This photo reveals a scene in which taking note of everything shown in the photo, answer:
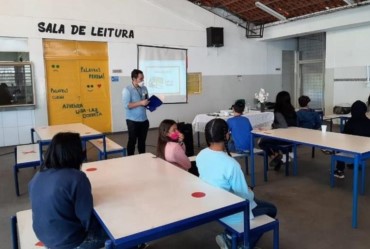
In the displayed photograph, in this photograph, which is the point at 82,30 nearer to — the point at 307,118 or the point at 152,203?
the point at 307,118

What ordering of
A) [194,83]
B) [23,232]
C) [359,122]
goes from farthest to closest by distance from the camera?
[194,83]
[359,122]
[23,232]

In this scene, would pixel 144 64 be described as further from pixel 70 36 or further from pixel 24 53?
pixel 24 53

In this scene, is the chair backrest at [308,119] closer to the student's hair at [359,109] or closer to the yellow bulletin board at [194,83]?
the student's hair at [359,109]

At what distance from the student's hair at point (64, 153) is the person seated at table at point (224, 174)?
0.85 m

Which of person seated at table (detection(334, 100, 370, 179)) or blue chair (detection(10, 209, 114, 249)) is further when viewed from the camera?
person seated at table (detection(334, 100, 370, 179))

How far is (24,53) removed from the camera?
6.77 m

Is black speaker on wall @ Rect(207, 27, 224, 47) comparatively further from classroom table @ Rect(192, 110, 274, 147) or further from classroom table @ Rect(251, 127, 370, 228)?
classroom table @ Rect(251, 127, 370, 228)

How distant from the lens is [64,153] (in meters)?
1.59

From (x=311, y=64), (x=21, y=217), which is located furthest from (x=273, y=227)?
(x=311, y=64)

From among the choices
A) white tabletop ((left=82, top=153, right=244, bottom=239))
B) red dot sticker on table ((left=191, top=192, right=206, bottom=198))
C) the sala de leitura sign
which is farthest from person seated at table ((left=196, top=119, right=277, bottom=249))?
the sala de leitura sign

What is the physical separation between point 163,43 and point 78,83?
2.47 m

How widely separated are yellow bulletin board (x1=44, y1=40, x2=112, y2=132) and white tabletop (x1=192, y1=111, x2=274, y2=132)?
287 cm

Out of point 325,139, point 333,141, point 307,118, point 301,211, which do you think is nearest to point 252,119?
point 307,118

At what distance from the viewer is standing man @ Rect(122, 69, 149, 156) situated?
446 cm
